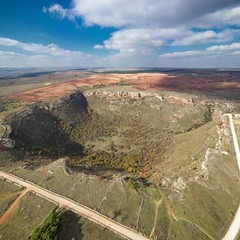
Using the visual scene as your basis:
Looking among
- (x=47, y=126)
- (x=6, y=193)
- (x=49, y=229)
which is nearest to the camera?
(x=49, y=229)

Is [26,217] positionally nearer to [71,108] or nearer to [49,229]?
[49,229]

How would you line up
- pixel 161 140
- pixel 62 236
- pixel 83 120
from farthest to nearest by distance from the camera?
pixel 83 120, pixel 161 140, pixel 62 236

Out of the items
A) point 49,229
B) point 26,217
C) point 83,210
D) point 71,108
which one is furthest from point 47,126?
point 49,229

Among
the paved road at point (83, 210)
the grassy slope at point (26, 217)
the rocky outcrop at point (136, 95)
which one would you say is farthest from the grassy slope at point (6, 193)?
the rocky outcrop at point (136, 95)

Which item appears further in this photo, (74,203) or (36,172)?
(36,172)

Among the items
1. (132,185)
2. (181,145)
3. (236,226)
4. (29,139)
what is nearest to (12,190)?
(132,185)

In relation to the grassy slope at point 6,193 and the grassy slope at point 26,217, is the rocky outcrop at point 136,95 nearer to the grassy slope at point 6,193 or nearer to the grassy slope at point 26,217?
the grassy slope at point 26,217

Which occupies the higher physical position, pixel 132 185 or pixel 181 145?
pixel 132 185

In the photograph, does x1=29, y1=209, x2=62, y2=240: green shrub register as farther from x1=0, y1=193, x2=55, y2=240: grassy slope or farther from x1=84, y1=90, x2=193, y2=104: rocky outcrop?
x1=84, y1=90, x2=193, y2=104: rocky outcrop

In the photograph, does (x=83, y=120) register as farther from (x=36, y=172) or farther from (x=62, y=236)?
(x=62, y=236)
